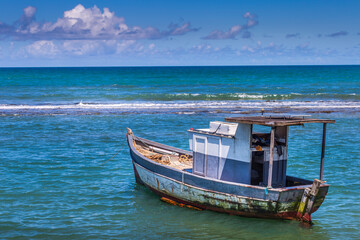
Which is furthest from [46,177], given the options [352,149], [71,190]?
[352,149]

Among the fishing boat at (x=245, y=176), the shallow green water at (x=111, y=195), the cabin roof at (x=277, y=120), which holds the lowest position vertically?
the shallow green water at (x=111, y=195)

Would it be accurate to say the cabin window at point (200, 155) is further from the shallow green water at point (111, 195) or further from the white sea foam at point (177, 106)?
the white sea foam at point (177, 106)

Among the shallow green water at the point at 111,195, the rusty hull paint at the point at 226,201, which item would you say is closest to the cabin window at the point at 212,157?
the rusty hull paint at the point at 226,201

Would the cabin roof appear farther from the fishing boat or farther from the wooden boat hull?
the wooden boat hull

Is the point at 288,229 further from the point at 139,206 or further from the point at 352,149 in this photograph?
the point at 352,149

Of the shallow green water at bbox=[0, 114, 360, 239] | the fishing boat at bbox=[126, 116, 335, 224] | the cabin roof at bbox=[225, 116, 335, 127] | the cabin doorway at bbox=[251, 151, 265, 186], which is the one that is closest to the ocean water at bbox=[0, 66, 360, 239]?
the shallow green water at bbox=[0, 114, 360, 239]

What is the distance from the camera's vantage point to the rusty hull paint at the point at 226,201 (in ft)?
43.0

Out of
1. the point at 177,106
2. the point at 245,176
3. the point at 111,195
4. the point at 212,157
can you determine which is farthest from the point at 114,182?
the point at 177,106

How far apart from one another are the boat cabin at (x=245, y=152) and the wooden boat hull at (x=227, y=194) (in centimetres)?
51

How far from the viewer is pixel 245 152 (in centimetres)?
1362

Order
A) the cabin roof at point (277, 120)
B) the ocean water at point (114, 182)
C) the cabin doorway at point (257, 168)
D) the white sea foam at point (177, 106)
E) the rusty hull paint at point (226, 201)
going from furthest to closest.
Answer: the white sea foam at point (177, 106) < the cabin doorway at point (257, 168) < the ocean water at point (114, 182) < the rusty hull paint at point (226, 201) < the cabin roof at point (277, 120)

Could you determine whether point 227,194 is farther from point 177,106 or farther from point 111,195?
point 177,106

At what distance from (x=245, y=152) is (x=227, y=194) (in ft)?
4.58

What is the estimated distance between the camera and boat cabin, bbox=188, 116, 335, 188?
44.5 feet
